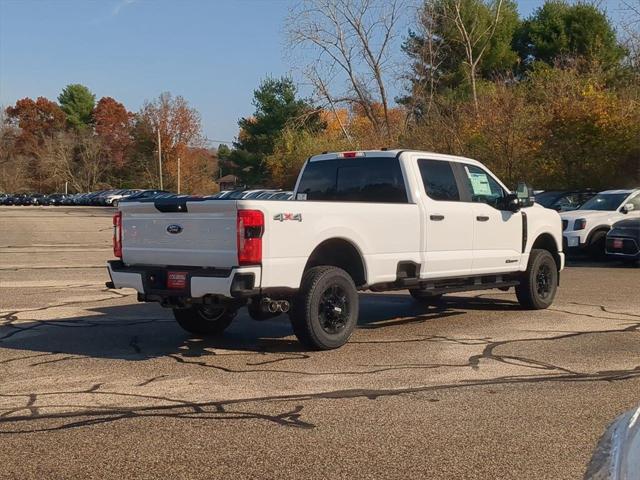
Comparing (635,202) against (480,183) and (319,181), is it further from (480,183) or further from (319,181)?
(319,181)

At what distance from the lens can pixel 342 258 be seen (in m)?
8.95

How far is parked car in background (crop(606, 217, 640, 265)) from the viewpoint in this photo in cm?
1753

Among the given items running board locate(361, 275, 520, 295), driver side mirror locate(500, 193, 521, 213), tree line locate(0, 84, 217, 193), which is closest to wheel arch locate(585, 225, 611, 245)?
running board locate(361, 275, 520, 295)

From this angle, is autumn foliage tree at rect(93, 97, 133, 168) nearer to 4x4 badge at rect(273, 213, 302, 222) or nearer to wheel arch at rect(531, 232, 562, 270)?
wheel arch at rect(531, 232, 562, 270)

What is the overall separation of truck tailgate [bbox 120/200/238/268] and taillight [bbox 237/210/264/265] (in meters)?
0.08

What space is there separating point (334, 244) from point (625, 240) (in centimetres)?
1120

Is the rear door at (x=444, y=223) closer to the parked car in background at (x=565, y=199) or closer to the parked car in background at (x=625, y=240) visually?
the parked car in background at (x=625, y=240)

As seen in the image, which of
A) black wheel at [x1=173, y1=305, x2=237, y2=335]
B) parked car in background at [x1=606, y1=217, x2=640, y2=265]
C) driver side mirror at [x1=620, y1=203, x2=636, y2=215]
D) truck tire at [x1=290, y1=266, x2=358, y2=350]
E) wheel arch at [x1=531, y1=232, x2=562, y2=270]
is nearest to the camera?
truck tire at [x1=290, y1=266, x2=358, y2=350]

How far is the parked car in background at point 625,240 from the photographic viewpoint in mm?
17531

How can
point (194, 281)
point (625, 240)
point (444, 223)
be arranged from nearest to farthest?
point (194, 281)
point (444, 223)
point (625, 240)

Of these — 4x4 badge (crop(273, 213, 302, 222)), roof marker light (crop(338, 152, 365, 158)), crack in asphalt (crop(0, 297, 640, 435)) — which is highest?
roof marker light (crop(338, 152, 365, 158))

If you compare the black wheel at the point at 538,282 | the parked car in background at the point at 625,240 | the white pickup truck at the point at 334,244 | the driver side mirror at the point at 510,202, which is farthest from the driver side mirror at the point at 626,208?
the driver side mirror at the point at 510,202

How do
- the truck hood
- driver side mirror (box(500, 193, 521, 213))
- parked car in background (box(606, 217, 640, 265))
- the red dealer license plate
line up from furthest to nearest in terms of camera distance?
the truck hood, parked car in background (box(606, 217, 640, 265)), driver side mirror (box(500, 193, 521, 213)), the red dealer license plate

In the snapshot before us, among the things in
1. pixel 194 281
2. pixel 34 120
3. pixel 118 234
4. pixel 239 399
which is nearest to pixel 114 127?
pixel 34 120
